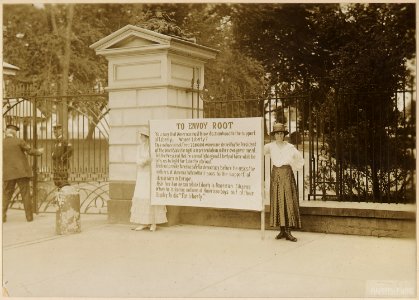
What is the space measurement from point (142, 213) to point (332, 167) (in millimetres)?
3802

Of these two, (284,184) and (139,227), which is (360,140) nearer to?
(284,184)

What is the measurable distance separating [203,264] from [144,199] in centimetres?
245

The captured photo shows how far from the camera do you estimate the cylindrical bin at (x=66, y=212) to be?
335 inches

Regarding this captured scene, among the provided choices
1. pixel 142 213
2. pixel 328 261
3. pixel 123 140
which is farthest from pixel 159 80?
pixel 328 261

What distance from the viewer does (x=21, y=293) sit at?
5637 millimetres

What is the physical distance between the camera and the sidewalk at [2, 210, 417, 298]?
5.61m

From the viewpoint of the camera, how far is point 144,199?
8.75m

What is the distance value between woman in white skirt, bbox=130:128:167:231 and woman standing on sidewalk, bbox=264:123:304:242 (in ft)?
6.40

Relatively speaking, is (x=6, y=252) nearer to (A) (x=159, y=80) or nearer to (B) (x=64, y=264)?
(B) (x=64, y=264)

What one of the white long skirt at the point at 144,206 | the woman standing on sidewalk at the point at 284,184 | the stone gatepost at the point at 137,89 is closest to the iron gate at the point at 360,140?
the stone gatepost at the point at 137,89

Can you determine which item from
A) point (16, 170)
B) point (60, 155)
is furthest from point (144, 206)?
point (60, 155)

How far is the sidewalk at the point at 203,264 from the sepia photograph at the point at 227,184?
24mm

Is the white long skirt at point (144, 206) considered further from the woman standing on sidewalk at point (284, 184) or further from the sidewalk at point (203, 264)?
the woman standing on sidewalk at point (284, 184)

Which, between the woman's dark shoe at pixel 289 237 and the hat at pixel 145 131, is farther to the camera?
the hat at pixel 145 131
